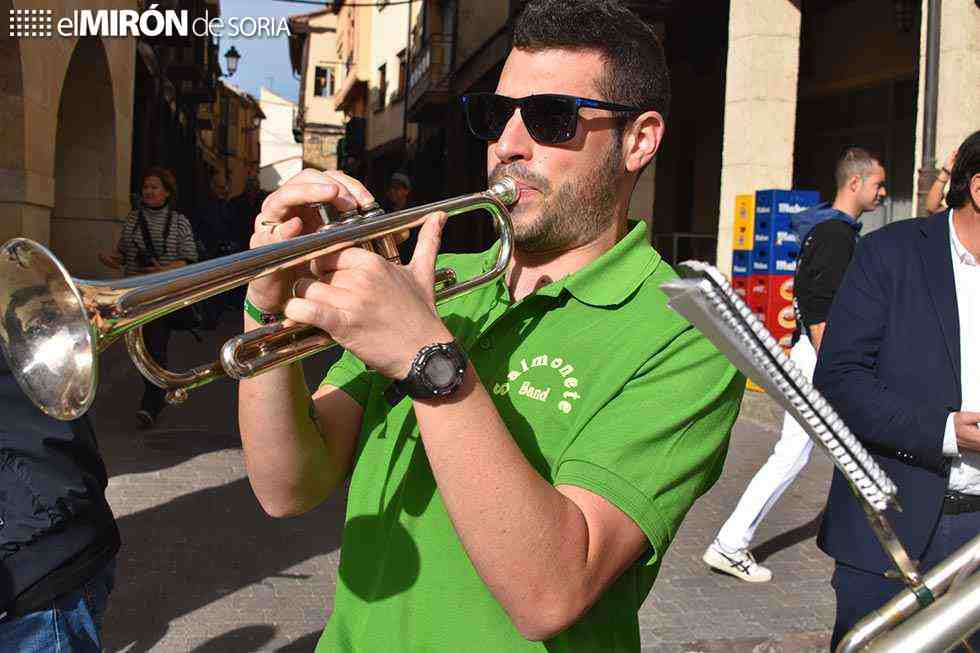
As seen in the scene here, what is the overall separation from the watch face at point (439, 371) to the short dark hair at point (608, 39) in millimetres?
688

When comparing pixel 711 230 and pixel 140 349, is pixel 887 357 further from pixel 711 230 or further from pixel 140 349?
pixel 711 230

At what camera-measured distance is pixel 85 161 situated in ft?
44.2

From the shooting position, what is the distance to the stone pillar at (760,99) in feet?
32.1

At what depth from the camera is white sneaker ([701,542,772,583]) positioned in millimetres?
4852

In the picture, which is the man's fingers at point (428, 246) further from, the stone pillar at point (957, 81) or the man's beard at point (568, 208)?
the stone pillar at point (957, 81)

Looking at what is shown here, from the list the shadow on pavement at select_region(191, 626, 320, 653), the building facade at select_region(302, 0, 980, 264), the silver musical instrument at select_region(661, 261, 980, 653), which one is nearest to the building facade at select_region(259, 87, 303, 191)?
the building facade at select_region(302, 0, 980, 264)

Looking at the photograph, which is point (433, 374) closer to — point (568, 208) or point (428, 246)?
point (428, 246)

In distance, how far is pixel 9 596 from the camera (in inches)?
83.3

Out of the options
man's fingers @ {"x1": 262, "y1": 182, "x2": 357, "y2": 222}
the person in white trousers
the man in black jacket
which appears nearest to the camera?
man's fingers @ {"x1": 262, "y1": 182, "x2": 357, "y2": 222}

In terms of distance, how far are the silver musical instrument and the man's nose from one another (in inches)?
32.6

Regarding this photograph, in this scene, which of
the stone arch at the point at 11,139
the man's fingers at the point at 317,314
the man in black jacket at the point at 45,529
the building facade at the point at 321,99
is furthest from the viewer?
the building facade at the point at 321,99

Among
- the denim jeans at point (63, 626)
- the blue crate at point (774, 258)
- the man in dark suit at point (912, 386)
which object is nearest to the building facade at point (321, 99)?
the blue crate at point (774, 258)

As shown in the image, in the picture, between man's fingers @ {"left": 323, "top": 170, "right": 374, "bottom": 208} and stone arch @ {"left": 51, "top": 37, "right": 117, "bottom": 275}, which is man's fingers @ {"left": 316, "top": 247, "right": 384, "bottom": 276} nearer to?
man's fingers @ {"left": 323, "top": 170, "right": 374, "bottom": 208}

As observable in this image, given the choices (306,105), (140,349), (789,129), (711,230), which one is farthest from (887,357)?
(306,105)
